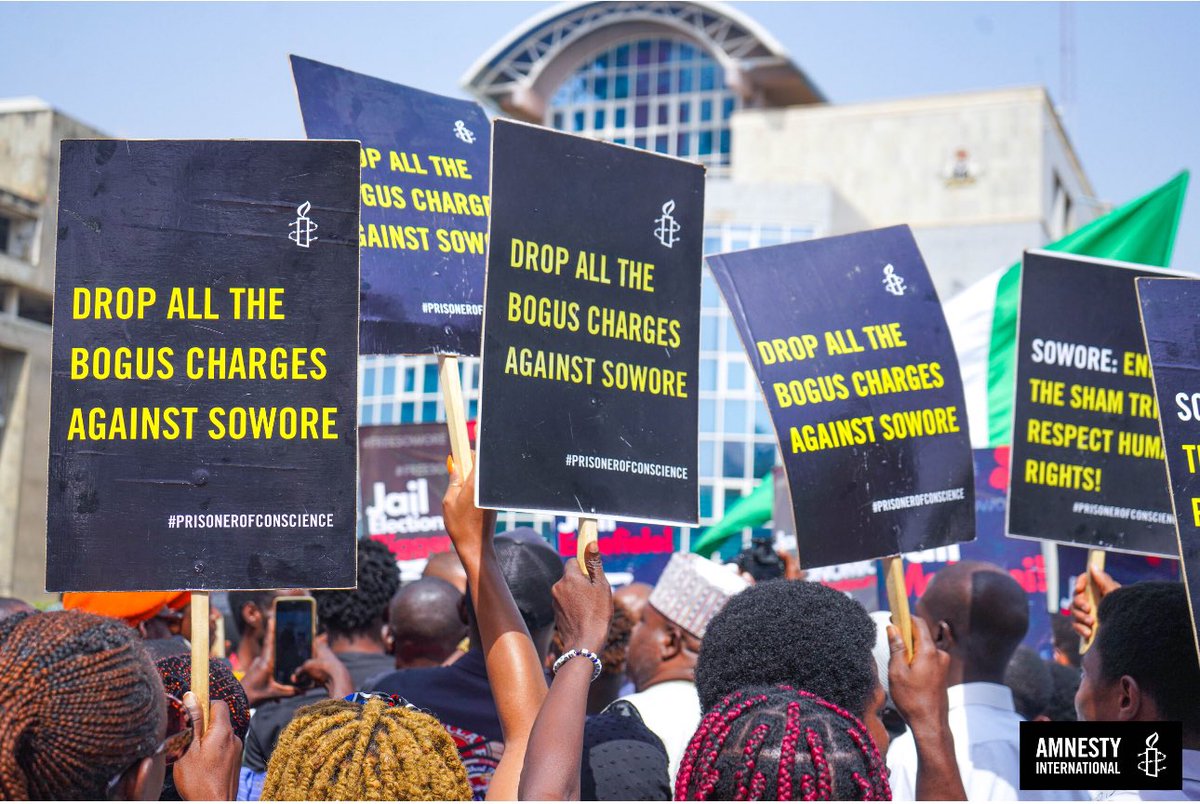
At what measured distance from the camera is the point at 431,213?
4.40m

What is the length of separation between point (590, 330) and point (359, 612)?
7.75ft

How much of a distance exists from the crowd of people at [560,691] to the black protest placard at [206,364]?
32cm

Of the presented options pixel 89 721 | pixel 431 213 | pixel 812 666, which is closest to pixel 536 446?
pixel 812 666

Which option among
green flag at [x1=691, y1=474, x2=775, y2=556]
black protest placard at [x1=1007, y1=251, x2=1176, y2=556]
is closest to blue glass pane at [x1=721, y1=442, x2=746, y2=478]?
green flag at [x1=691, y1=474, x2=775, y2=556]

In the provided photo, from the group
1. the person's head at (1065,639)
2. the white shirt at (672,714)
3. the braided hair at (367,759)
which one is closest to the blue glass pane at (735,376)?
the person's head at (1065,639)

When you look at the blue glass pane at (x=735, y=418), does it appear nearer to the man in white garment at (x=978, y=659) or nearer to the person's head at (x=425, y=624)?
the person's head at (x=425, y=624)

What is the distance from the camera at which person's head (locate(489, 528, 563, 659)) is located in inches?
167

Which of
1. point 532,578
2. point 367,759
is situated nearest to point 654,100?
point 532,578

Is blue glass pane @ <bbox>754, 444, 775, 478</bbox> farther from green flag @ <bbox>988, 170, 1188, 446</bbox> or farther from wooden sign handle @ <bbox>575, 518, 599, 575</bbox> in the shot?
wooden sign handle @ <bbox>575, 518, 599, 575</bbox>

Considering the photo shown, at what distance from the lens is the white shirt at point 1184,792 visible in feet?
11.2

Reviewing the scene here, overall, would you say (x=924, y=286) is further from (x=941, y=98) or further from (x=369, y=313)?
(x=941, y=98)

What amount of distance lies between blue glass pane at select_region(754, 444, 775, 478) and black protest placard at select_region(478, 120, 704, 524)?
3726 cm

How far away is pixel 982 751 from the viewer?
4352mm

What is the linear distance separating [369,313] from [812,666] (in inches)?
71.1
